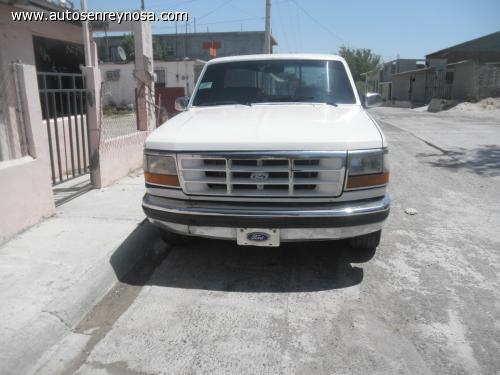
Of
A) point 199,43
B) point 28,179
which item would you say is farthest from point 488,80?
point 28,179

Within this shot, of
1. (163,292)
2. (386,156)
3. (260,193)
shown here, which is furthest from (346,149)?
(163,292)

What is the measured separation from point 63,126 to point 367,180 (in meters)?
4.50

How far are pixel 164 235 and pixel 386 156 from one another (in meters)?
2.17

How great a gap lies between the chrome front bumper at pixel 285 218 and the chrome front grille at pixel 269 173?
0.11 meters

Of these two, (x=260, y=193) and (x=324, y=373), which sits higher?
(x=260, y=193)

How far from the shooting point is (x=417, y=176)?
7.75m

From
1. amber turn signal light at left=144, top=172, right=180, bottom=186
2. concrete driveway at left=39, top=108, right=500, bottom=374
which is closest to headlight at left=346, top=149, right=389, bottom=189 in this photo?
concrete driveway at left=39, top=108, right=500, bottom=374

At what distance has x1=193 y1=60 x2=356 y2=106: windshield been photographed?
4746 millimetres

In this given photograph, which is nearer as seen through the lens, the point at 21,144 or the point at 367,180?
the point at 367,180

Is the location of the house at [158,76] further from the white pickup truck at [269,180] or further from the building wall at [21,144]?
the white pickup truck at [269,180]

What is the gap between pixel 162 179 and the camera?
3506 mm

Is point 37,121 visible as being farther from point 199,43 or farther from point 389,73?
point 389,73

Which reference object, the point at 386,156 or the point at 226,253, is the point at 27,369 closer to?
the point at 226,253

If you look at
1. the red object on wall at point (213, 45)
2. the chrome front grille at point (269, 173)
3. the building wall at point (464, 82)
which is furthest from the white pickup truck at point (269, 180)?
the building wall at point (464, 82)
